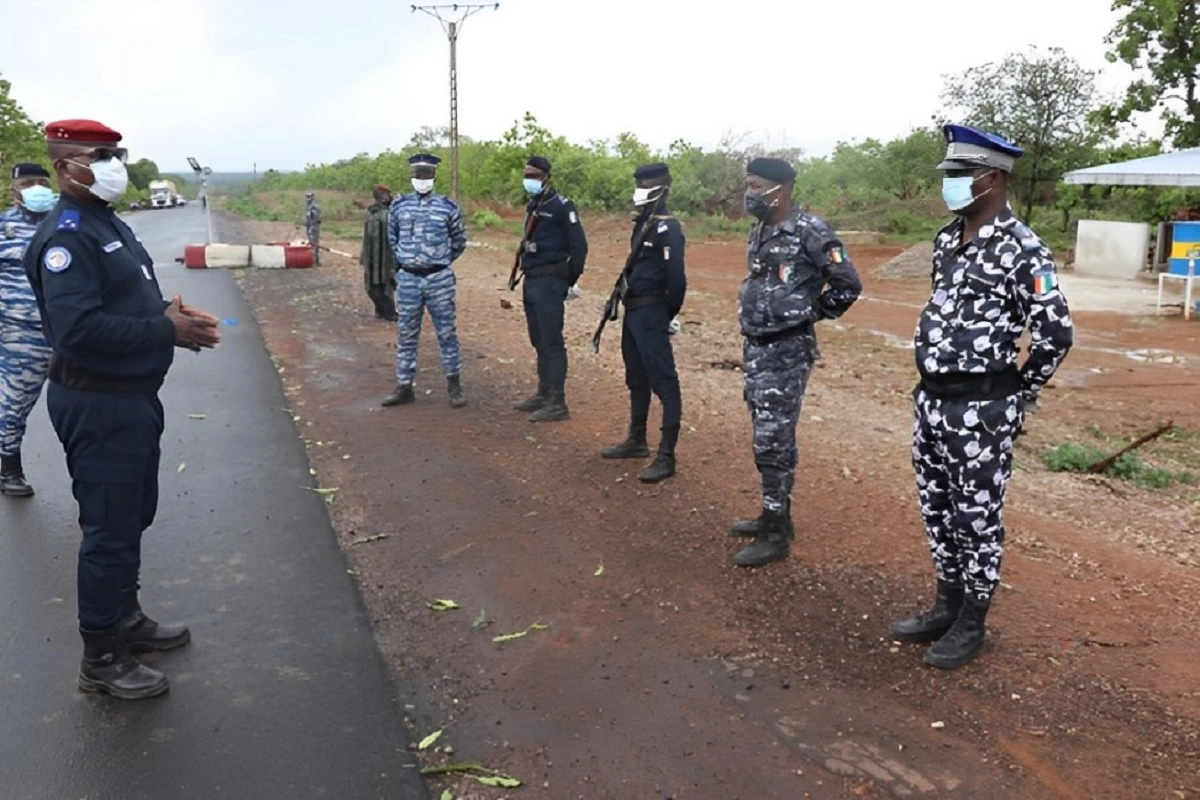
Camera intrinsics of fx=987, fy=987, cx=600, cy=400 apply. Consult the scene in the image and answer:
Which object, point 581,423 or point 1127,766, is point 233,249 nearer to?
point 581,423

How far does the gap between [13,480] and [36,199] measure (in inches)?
67.8

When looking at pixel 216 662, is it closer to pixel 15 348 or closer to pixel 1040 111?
pixel 15 348

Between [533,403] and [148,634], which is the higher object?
[533,403]

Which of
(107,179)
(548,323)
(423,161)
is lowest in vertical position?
(548,323)

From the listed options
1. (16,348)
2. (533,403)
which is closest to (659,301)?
(533,403)

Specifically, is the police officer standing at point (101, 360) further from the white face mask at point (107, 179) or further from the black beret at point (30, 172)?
the black beret at point (30, 172)

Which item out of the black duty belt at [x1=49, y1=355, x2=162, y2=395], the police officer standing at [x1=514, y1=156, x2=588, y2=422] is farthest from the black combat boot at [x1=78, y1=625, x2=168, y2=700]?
the police officer standing at [x1=514, y1=156, x2=588, y2=422]

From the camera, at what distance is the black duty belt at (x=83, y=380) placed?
3.59m

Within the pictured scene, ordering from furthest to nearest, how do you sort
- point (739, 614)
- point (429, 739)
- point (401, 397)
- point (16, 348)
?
point (401, 397) < point (16, 348) < point (739, 614) < point (429, 739)

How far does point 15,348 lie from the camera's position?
19.2 feet

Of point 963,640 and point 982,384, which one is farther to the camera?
point 963,640

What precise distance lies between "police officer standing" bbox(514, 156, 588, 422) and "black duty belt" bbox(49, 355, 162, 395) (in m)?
4.18

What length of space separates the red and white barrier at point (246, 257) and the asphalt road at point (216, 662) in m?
14.5

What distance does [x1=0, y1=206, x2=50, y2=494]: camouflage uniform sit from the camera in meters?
5.86
